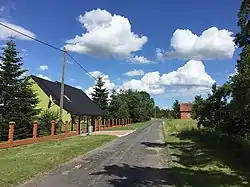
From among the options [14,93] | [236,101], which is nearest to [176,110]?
[14,93]

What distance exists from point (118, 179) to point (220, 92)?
14580mm

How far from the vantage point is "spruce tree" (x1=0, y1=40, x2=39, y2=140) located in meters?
25.5

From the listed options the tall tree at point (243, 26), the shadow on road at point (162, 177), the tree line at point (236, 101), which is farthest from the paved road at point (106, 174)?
the tall tree at point (243, 26)

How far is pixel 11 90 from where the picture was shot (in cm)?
2631

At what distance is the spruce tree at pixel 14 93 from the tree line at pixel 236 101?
12936 mm

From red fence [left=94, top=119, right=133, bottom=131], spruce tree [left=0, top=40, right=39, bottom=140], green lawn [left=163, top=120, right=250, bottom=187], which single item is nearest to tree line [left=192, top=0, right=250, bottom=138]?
green lawn [left=163, top=120, right=250, bottom=187]

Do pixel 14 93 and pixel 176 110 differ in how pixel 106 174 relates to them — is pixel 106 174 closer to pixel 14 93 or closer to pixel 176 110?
pixel 14 93

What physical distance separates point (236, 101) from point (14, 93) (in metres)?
17.6

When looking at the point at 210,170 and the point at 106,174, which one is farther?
the point at 210,170

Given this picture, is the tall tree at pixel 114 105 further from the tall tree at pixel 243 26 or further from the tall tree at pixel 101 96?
the tall tree at pixel 243 26

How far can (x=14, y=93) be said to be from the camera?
86.7 ft

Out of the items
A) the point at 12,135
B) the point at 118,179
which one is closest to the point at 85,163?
the point at 118,179

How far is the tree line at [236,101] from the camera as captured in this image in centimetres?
1423

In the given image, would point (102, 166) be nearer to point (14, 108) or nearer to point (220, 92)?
point (220, 92)
